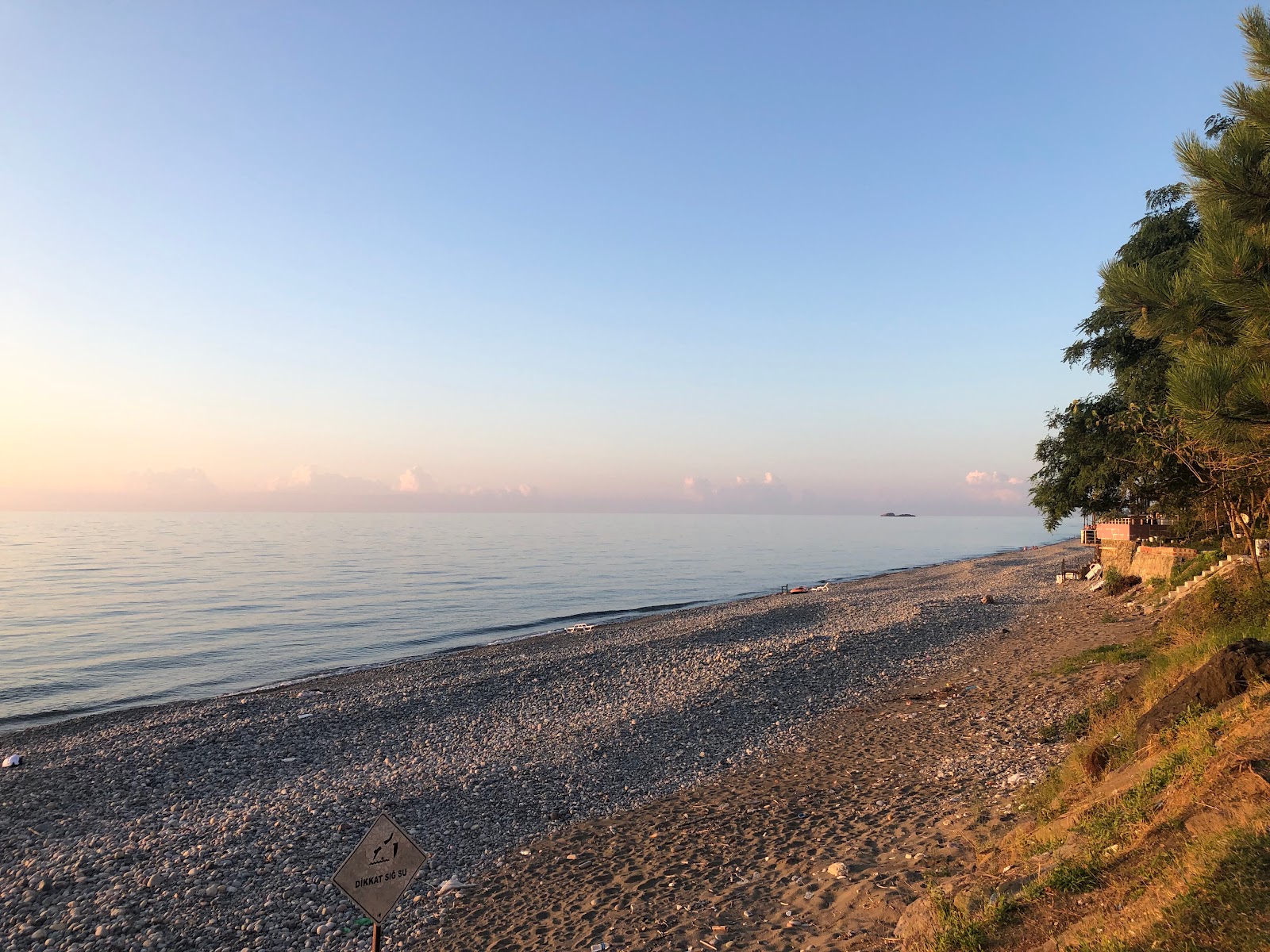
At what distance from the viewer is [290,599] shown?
163ft

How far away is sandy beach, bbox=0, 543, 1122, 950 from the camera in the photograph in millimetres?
8789

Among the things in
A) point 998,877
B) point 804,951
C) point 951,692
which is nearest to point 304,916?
point 804,951

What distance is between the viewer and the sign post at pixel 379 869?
6012 millimetres

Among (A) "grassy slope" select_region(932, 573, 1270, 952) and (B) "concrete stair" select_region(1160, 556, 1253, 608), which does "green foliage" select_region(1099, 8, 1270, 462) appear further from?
(B) "concrete stair" select_region(1160, 556, 1253, 608)

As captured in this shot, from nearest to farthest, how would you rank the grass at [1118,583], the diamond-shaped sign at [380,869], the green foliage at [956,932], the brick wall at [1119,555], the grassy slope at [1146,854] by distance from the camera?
the grassy slope at [1146,854] < the green foliage at [956,932] < the diamond-shaped sign at [380,869] < the grass at [1118,583] < the brick wall at [1119,555]

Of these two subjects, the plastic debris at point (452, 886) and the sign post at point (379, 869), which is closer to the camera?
the sign post at point (379, 869)

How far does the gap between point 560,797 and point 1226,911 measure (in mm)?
10687

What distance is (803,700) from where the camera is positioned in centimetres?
1936

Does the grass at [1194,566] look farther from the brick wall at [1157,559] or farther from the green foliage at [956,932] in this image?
the green foliage at [956,932]

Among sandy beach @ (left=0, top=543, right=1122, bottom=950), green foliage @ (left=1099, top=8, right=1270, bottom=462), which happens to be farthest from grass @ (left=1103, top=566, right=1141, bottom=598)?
green foliage @ (left=1099, top=8, right=1270, bottom=462)

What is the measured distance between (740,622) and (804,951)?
97.8 feet

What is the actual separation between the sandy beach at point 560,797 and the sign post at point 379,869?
2.84 meters

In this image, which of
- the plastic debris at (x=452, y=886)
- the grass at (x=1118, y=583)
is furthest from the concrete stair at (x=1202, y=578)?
the plastic debris at (x=452, y=886)

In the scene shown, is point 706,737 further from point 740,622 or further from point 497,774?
point 740,622
